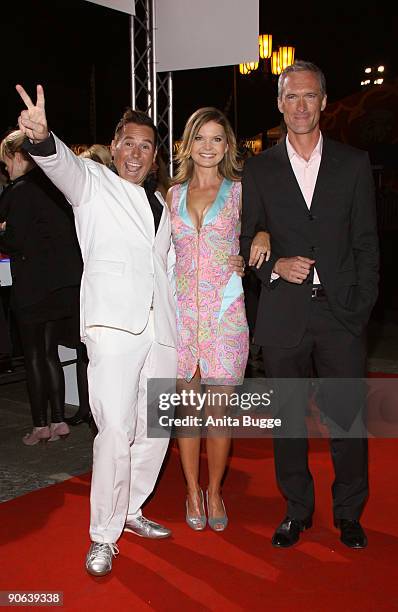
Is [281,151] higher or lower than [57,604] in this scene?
higher

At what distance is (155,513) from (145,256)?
1.22 meters

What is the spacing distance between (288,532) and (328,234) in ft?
3.81

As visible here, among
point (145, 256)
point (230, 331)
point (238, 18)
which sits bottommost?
point (230, 331)

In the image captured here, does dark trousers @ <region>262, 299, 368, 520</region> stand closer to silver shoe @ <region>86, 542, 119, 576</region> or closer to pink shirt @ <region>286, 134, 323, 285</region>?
pink shirt @ <region>286, 134, 323, 285</region>

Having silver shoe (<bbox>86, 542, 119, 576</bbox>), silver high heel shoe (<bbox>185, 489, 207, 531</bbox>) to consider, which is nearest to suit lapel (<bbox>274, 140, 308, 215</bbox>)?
silver high heel shoe (<bbox>185, 489, 207, 531</bbox>)

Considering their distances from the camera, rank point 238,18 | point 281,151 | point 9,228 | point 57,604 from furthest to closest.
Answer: point 238,18, point 9,228, point 281,151, point 57,604

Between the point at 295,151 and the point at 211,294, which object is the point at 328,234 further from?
the point at 211,294

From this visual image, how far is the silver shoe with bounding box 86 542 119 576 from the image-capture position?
8.50 feet

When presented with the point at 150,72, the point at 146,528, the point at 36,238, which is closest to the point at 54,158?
the point at 146,528

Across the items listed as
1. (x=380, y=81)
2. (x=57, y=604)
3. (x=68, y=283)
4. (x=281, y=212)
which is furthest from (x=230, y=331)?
(x=380, y=81)

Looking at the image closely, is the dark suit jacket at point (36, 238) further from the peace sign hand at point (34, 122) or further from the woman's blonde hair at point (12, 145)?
the peace sign hand at point (34, 122)

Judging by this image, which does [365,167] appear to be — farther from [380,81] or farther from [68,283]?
[380,81]

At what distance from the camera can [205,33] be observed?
183 inches

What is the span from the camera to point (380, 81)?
17.7 meters
